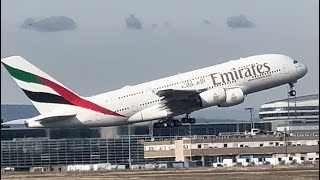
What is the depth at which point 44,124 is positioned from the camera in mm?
73000

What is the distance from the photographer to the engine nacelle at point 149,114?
246 feet

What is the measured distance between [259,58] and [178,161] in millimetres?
42028

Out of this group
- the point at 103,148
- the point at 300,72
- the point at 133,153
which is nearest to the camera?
the point at 300,72

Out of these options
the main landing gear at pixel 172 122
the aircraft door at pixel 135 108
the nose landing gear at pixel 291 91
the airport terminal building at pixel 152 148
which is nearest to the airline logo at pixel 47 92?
the aircraft door at pixel 135 108

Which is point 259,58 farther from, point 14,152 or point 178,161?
point 178,161

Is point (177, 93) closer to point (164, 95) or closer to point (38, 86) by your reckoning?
point (164, 95)

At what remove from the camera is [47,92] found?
254 feet

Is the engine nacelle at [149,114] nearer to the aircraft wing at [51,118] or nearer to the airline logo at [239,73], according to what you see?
the airline logo at [239,73]

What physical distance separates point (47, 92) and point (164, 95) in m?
8.86

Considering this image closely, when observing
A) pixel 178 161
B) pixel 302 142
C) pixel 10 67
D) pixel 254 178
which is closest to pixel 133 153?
pixel 178 161

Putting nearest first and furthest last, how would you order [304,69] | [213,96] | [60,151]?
[213,96], [304,69], [60,151]

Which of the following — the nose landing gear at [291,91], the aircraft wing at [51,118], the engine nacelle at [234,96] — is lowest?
the aircraft wing at [51,118]

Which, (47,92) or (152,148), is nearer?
(47,92)

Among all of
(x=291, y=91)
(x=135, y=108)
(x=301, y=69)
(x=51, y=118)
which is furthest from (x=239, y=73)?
(x=51, y=118)
